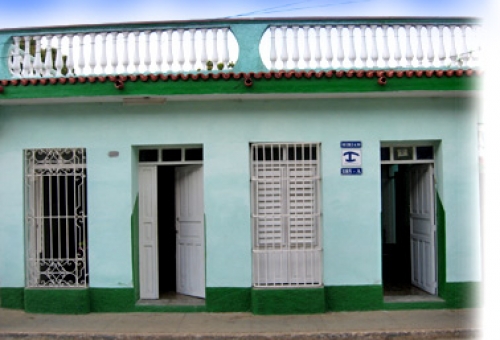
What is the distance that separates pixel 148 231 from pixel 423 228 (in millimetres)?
3972

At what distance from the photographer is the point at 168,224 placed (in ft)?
30.9

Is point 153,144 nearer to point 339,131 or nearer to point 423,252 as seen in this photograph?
point 339,131

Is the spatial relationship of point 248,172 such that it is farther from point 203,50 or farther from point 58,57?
point 58,57

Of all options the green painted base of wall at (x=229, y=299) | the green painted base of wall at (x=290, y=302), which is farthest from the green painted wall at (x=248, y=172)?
the green painted base of wall at (x=290, y=302)

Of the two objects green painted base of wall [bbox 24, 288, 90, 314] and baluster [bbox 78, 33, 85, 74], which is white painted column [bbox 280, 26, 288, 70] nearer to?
baluster [bbox 78, 33, 85, 74]

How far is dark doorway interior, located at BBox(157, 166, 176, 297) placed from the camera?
932 cm

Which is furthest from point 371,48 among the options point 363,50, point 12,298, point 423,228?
point 12,298

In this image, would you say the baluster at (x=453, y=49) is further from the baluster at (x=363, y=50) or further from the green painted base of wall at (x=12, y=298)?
the green painted base of wall at (x=12, y=298)

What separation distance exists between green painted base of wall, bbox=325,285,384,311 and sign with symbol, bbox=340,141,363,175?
1540mm

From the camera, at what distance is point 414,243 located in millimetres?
8938

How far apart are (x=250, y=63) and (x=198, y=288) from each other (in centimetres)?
320

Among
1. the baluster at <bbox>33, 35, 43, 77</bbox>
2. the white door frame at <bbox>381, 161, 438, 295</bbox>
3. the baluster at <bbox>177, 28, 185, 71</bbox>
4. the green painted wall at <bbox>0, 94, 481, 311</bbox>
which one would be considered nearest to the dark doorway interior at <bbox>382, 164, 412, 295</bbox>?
the white door frame at <bbox>381, 161, 438, 295</bbox>

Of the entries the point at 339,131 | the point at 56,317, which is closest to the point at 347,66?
the point at 339,131

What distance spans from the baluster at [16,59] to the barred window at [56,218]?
1.08 m
